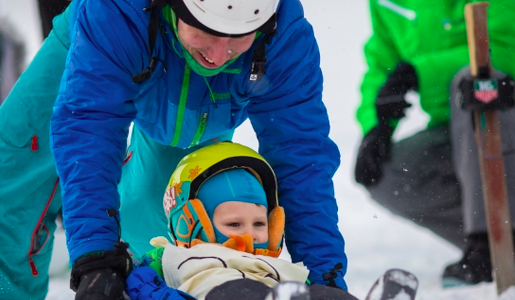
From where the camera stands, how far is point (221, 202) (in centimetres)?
284

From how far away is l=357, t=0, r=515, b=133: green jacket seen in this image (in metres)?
4.62

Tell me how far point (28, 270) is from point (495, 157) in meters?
2.81

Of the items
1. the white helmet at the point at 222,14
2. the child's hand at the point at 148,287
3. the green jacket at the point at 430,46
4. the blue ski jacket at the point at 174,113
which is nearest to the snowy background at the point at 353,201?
the green jacket at the point at 430,46

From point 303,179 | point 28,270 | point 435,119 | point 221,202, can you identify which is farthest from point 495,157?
point 28,270

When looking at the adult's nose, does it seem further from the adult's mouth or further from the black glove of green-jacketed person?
the black glove of green-jacketed person

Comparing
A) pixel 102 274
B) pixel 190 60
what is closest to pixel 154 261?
pixel 102 274

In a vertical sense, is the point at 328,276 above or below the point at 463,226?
above

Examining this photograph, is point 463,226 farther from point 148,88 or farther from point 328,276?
point 148,88

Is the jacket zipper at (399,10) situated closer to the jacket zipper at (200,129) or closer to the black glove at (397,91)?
the black glove at (397,91)

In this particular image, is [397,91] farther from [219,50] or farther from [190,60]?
[219,50]

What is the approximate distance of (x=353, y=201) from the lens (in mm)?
6562

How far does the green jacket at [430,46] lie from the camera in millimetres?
4621

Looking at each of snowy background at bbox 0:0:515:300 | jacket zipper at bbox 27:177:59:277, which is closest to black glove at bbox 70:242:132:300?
jacket zipper at bbox 27:177:59:277

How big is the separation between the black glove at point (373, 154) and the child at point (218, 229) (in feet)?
6.80
